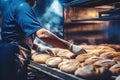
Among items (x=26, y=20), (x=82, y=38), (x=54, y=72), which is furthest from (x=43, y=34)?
(x=82, y=38)

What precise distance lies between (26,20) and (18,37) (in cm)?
22

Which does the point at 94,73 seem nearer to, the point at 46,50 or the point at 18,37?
the point at 18,37

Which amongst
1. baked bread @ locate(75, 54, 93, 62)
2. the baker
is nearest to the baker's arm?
the baker

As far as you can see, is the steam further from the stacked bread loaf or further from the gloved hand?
the stacked bread loaf

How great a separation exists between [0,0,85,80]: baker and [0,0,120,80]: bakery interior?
0.25 metres

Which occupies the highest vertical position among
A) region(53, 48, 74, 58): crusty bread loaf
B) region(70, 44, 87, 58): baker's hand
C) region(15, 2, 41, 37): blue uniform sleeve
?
region(15, 2, 41, 37): blue uniform sleeve

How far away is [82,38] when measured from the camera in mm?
4230

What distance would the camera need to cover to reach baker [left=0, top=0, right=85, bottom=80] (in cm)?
245

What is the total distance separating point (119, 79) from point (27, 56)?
112 cm

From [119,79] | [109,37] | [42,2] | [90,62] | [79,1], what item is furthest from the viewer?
[42,2]

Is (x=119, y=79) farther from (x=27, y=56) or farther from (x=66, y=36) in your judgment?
(x=66, y=36)

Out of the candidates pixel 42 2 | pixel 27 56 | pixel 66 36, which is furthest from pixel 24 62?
pixel 42 2

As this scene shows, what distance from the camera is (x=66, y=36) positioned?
4191 mm

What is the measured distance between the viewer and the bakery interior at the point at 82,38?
216cm
